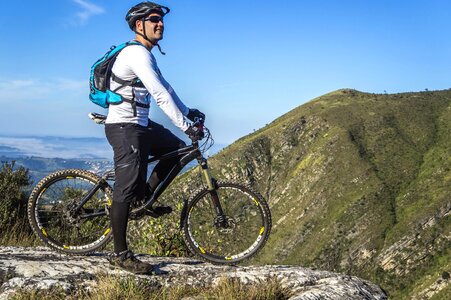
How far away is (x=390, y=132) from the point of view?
564 ft

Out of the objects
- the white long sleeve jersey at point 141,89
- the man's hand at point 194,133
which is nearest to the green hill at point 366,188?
the man's hand at point 194,133

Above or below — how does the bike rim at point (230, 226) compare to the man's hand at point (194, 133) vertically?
below

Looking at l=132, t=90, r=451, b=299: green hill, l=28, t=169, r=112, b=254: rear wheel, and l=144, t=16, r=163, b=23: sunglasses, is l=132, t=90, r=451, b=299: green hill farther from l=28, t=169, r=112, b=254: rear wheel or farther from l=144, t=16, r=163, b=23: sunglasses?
l=144, t=16, r=163, b=23: sunglasses

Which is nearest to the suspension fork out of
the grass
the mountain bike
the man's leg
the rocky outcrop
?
the mountain bike

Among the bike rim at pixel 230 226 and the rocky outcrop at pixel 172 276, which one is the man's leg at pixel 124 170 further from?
the bike rim at pixel 230 226

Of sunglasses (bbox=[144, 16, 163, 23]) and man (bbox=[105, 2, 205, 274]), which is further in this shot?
sunglasses (bbox=[144, 16, 163, 23])

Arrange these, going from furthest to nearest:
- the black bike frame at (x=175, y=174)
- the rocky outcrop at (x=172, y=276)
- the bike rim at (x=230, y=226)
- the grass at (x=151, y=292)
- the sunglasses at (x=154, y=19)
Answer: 1. the bike rim at (x=230, y=226)
2. the black bike frame at (x=175, y=174)
3. the sunglasses at (x=154, y=19)
4. the rocky outcrop at (x=172, y=276)
5. the grass at (x=151, y=292)

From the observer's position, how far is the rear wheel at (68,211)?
23.9ft

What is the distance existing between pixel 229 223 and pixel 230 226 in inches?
1.9

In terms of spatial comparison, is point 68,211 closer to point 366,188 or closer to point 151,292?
point 151,292

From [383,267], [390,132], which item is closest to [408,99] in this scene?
[390,132]

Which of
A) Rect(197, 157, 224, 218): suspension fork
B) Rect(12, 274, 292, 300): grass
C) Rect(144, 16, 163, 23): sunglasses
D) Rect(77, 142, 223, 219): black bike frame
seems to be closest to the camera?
Rect(12, 274, 292, 300): grass

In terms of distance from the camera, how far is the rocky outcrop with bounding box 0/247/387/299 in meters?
5.66

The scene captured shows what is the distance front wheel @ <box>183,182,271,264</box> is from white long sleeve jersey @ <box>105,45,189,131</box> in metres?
1.40
